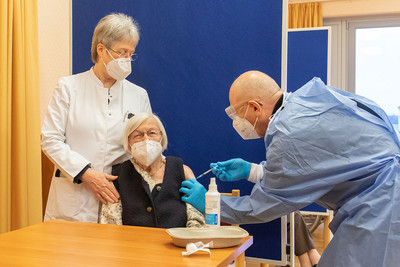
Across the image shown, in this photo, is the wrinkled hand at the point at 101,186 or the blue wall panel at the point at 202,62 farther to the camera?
the blue wall panel at the point at 202,62

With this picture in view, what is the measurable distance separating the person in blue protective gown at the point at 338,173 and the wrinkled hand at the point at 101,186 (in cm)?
54

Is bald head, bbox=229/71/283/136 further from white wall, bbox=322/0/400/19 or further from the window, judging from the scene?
white wall, bbox=322/0/400/19

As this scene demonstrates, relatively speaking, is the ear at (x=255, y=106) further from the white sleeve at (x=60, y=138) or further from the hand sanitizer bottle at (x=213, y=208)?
the white sleeve at (x=60, y=138)

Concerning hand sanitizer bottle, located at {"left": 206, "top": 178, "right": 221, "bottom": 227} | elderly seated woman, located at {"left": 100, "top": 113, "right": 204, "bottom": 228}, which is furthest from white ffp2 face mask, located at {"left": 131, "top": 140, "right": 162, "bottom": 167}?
hand sanitizer bottle, located at {"left": 206, "top": 178, "right": 221, "bottom": 227}

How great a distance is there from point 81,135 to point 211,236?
3.13 ft

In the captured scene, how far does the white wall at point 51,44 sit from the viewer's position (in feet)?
11.5

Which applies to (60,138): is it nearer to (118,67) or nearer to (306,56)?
(118,67)

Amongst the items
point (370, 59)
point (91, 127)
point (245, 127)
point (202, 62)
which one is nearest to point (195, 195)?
point (245, 127)

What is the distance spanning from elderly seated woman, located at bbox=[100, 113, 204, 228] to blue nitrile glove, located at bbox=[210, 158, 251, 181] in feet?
0.51

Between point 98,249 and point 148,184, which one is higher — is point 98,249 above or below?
below

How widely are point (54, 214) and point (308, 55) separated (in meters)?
2.55

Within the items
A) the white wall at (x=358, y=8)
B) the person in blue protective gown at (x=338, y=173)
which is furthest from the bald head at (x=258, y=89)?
the white wall at (x=358, y=8)

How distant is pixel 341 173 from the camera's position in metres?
1.43

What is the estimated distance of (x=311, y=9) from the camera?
20.4 feet
